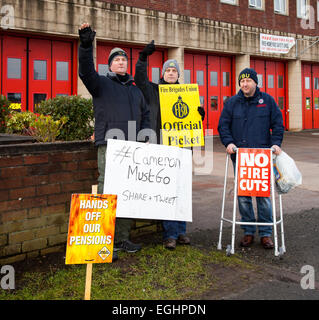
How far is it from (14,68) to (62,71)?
1.75 metres

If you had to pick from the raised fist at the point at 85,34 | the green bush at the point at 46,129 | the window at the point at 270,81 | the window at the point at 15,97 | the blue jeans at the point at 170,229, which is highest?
the window at the point at 270,81

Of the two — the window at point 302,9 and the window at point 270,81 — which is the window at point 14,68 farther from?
the window at point 302,9

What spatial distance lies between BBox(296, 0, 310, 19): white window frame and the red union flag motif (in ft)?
68.5

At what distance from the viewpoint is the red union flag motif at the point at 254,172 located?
4.70 m

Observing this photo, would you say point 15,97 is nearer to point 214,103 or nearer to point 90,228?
point 214,103

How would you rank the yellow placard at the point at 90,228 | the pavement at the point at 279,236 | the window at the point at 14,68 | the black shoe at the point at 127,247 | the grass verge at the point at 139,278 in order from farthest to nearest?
1. the window at the point at 14,68
2. the black shoe at the point at 127,247
3. the pavement at the point at 279,236
4. the grass verge at the point at 139,278
5. the yellow placard at the point at 90,228

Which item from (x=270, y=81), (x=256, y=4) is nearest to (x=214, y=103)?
(x=270, y=81)

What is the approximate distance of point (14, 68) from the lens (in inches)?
548

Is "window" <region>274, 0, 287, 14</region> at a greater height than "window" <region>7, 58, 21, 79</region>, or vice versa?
"window" <region>274, 0, 287, 14</region>

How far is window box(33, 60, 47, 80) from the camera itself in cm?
1434

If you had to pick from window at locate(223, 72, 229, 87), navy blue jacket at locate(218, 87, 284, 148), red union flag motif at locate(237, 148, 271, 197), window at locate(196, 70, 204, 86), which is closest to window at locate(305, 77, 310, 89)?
window at locate(223, 72, 229, 87)

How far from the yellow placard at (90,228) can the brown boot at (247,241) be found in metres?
2.24

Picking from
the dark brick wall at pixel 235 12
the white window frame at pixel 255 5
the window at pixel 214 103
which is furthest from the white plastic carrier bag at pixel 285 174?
the white window frame at pixel 255 5
